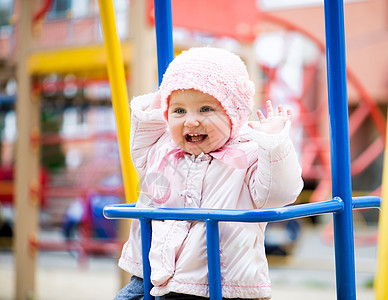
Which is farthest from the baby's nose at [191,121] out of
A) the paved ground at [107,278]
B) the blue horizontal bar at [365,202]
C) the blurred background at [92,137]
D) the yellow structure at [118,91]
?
the paved ground at [107,278]

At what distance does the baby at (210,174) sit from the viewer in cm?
82

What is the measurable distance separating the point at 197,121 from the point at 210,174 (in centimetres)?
9

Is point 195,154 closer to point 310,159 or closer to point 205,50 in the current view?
point 205,50

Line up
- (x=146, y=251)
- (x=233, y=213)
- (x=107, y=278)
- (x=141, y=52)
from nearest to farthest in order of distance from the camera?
(x=233, y=213) < (x=146, y=251) < (x=141, y=52) < (x=107, y=278)

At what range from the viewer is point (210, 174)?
35.3 inches

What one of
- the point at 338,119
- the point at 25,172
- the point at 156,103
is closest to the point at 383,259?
the point at 338,119

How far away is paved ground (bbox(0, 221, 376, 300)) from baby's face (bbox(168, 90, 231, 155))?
1933 millimetres

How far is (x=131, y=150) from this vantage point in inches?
40.2

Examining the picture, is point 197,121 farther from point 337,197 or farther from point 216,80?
point 337,197

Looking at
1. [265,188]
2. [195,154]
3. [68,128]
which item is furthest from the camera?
[68,128]

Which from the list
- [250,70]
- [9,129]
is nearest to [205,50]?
[250,70]

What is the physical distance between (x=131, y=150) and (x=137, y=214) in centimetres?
20

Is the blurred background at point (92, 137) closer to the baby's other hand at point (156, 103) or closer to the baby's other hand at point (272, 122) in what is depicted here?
the baby's other hand at point (156, 103)

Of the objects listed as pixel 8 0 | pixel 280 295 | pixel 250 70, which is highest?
pixel 8 0
